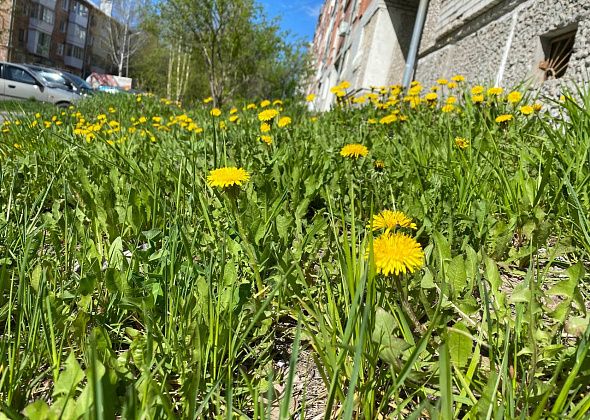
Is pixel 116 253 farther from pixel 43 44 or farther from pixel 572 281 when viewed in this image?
pixel 43 44

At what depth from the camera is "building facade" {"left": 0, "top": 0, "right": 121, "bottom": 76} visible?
1530 inches

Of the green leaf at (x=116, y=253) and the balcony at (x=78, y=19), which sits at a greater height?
the balcony at (x=78, y=19)

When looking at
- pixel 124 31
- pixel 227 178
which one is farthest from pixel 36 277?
pixel 124 31

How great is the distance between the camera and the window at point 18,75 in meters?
15.9

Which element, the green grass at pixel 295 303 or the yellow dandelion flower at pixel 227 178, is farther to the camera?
the yellow dandelion flower at pixel 227 178

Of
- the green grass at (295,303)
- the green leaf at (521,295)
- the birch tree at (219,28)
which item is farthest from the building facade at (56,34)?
the green leaf at (521,295)

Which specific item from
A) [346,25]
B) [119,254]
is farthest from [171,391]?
[346,25]

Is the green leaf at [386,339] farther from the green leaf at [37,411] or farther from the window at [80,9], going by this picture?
the window at [80,9]

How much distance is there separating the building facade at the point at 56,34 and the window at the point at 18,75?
26.3 meters

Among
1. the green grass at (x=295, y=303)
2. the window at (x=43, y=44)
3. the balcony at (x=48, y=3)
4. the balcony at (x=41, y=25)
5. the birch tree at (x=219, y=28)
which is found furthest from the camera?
the window at (x=43, y=44)

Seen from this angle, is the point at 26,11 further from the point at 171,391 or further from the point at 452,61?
the point at 171,391

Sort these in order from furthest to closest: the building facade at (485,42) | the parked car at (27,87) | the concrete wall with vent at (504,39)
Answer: the parked car at (27,87) → the building facade at (485,42) → the concrete wall with vent at (504,39)

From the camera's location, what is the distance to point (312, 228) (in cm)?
142

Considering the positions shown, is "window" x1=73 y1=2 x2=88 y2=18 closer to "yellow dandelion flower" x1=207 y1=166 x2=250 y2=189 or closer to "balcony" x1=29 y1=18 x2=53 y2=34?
"balcony" x1=29 y1=18 x2=53 y2=34
